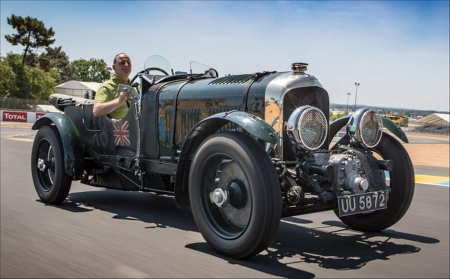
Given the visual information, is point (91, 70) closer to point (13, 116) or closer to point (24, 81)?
point (24, 81)

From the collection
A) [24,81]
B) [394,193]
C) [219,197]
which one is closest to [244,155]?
[219,197]

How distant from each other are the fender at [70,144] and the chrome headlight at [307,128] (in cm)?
304

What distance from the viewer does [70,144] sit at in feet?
21.0

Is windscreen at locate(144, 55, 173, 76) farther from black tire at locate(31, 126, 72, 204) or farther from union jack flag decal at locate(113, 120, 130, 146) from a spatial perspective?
black tire at locate(31, 126, 72, 204)

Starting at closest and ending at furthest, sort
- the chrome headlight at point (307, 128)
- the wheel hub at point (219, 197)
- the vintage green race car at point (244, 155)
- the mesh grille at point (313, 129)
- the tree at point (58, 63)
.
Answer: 1. the vintage green race car at point (244, 155)
2. the wheel hub at point (219, 197)
3. the chrome headlight at point (307, 128)
4. the mesh grille at point (313, 129)
5. the tree at point (58, 63)

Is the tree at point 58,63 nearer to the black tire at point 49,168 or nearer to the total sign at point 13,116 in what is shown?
the total sign at point 13,116

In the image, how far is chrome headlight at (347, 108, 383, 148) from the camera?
485 cm

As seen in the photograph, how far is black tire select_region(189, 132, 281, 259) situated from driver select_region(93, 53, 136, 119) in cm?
185

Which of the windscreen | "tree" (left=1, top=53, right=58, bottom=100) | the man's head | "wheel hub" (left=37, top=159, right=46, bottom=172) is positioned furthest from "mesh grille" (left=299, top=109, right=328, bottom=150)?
"tree" (left=1, top=53, right=58, bottom=100)

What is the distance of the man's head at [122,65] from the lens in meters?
6.52

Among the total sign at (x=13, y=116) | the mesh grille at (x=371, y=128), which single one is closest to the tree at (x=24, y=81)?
the total sign at (x=13, y=116)

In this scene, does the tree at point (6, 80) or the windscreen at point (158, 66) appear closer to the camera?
the windscreen at point (158, 66)

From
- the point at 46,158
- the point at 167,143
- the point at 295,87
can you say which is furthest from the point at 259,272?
the point at 46,158

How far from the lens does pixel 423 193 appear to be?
870 cm
